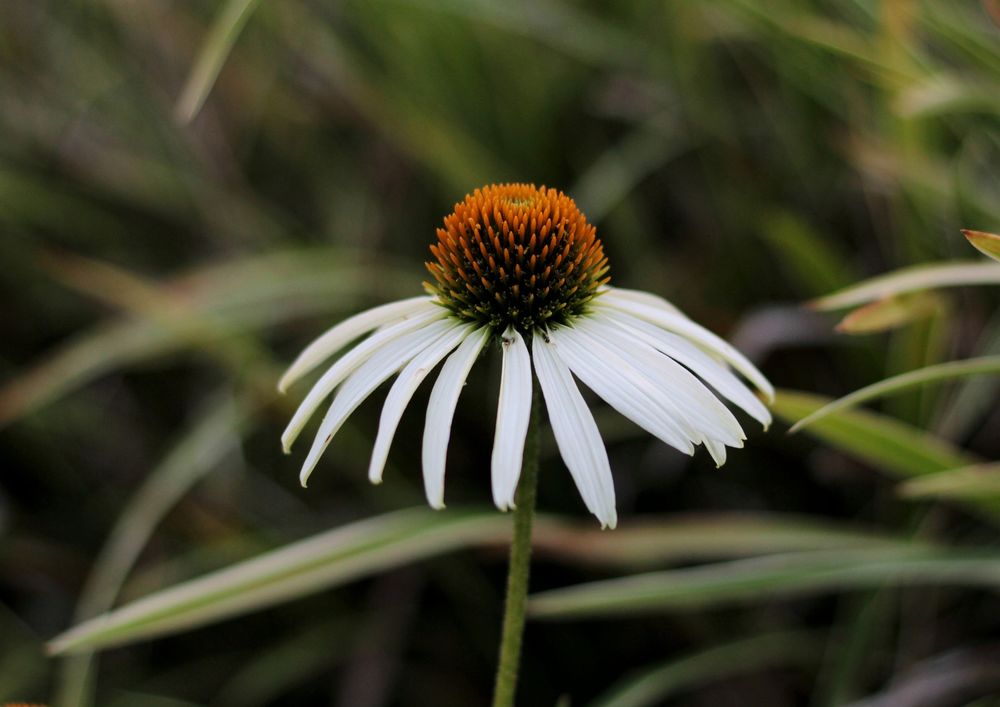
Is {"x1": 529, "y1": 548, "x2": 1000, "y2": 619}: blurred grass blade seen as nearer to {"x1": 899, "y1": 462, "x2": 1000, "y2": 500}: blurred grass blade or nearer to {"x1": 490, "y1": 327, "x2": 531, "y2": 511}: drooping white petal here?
{"x1": 899, "y1": 462, "x2": 1000, "y2": 500}: blurred grass blade

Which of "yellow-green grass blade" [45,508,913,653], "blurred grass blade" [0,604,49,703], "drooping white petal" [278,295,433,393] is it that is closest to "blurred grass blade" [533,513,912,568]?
"yellow-green grass blade" [45,508,913,653]

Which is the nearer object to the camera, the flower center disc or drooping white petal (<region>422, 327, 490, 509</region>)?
drooping white petal (<region>422, 327, 490, 509</region>)

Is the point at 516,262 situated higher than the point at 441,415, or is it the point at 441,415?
the point at 516,262

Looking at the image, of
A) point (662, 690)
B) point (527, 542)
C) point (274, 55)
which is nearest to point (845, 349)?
point (662, 690)

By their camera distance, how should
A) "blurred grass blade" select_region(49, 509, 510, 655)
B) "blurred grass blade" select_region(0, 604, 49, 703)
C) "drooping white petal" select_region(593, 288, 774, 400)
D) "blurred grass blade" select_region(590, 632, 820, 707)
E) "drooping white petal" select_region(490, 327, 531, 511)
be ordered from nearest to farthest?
"drooping white petal" select_region(490, 327, 531, 511) < "drooping white petal" select_region(593, 288, 774, 400) < "blurred grass blade" select_region(49, 509, 510, 655) < "blurred grass blade" select_region(590, 632, 820, 707) < "blurred grass blade" select_region(0, 604, 49, 703)

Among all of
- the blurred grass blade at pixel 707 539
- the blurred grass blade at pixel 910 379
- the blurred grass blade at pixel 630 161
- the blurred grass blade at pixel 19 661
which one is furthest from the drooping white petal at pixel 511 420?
the blurred grass blade at pixel 19 661

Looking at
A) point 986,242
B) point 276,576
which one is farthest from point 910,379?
point 276,576

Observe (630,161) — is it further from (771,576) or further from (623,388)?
(623,388)

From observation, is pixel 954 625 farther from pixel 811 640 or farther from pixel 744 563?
pixel 744 563
